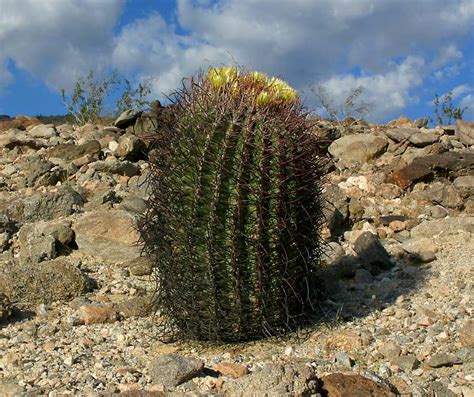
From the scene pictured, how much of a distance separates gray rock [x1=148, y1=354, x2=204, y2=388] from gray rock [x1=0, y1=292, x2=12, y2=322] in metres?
1.94

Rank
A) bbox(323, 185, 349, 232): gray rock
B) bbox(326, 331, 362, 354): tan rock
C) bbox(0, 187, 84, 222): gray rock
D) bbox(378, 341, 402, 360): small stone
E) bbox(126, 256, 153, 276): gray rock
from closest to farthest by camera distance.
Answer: bbox(378, 341, 402, 360): small stone → bbox(326, 331, 362, 354): tan rock → bbox(126, 256, 153, 276): gray rock → bbox(323, 185, 349, 232): gray rock → bbox(0, 187, 84, 222): gray rock

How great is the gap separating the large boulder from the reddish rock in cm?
363

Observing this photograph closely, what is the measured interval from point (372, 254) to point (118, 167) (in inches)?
177

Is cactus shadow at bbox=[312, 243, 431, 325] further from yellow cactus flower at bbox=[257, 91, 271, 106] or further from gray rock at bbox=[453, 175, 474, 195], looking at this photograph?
gray rock at bbox=[453, 175, 474, 195]

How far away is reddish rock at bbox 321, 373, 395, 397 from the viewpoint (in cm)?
415

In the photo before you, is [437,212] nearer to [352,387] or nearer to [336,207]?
[336,207]

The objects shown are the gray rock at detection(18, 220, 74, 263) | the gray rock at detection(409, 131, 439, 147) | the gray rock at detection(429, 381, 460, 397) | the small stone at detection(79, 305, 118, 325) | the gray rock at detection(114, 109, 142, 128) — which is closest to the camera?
the gray rock at detection(429, 381, 460, 397)

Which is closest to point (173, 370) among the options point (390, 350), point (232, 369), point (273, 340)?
point (232, 369)

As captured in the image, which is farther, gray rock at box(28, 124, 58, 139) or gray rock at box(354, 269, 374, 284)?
gray rock at box(28, 124, 58, 139)

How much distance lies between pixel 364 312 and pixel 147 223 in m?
2.00

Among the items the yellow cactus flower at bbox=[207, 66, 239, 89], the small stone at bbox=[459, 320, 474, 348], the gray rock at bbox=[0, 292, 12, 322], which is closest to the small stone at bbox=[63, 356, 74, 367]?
the gray rock at bbox=[0, 292, 12, 322]

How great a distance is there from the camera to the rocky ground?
14.9ft

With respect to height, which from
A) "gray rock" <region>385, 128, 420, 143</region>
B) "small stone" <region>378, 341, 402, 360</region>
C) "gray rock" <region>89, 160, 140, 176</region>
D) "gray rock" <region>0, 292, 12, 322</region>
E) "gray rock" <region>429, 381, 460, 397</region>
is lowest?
"gray rock" <region>429, 381, 460, 397</region>

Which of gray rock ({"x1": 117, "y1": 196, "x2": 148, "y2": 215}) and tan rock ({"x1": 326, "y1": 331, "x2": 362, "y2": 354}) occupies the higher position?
gray rock ({"x1": 117, "y1": 196, "x2": 148, "y2": 215})
